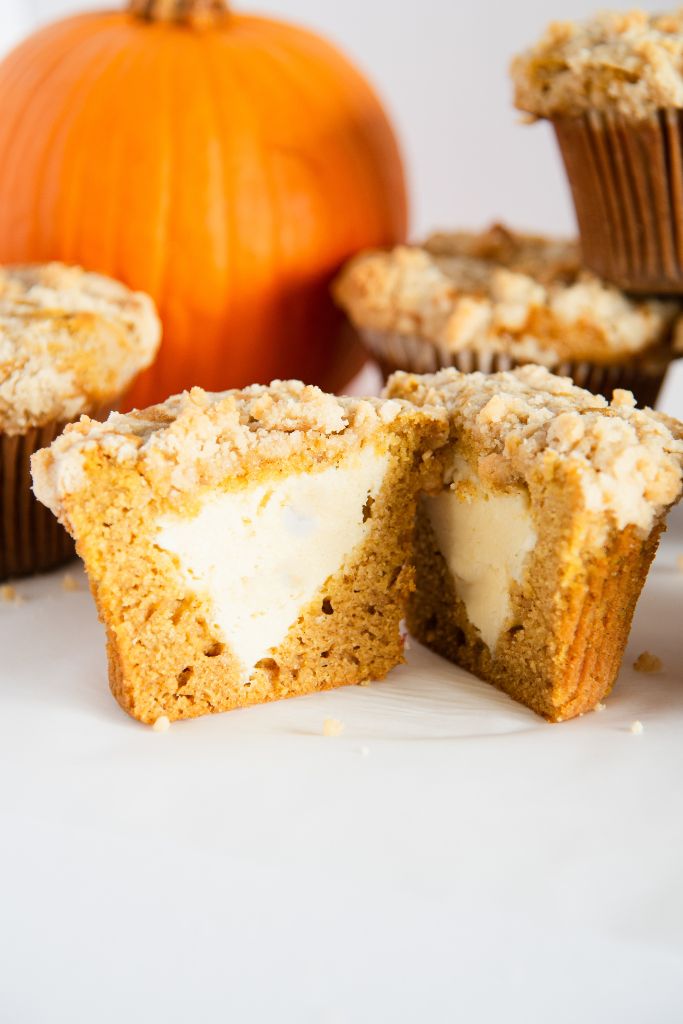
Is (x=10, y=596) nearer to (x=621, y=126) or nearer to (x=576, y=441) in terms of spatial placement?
(x=576, y=441)

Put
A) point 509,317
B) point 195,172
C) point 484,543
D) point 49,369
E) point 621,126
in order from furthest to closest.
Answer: point 195,172
point 509,317
point 621,126
point 49,369
point 484,543

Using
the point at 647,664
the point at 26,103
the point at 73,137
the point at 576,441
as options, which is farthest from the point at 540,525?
the point at 26,103

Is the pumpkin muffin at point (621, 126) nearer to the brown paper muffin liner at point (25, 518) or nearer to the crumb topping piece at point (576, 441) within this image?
the crumb topping piece at point (576, 441)

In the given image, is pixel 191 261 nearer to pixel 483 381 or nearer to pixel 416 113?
pixel 483 381

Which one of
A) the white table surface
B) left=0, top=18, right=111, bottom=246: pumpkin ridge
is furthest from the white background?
left=0, top=18, right=111, bottom=246: pumpkin ridge

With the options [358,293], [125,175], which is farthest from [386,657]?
[125,175]

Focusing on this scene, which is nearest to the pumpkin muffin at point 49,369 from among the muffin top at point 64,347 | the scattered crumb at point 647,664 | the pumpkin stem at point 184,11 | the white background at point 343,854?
the muffin top at point 64,347
